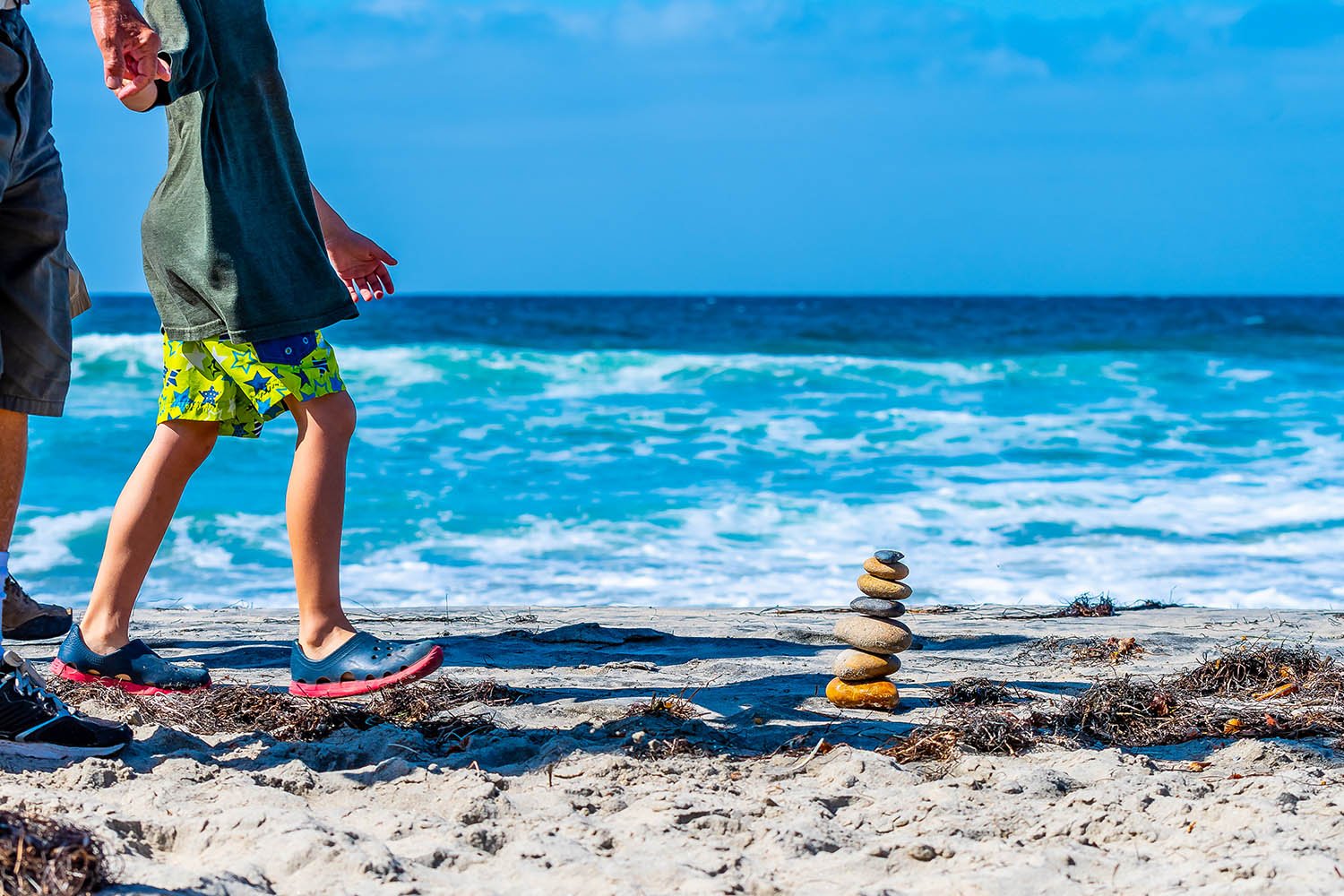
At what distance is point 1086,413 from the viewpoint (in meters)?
13.7

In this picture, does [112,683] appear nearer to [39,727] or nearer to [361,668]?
[39,727]

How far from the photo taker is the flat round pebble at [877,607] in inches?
118

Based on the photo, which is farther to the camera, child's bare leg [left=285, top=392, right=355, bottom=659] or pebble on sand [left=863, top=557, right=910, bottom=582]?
pebble on sand [left=863, top=557, right=910, bottom=582]

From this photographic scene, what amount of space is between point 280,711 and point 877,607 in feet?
4.68

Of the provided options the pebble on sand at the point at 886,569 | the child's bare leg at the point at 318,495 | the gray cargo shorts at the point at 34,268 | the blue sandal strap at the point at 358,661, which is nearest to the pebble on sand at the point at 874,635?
the pebble on sand at the point at 886,569

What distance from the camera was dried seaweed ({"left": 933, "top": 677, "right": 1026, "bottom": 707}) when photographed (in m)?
3.02

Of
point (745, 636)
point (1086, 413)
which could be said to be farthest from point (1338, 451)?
point (745, 636)

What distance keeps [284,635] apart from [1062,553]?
13.8ft

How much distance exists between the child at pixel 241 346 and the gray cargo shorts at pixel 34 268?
246 millimetres

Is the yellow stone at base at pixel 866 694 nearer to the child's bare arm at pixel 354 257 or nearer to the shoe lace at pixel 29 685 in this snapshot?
the child's bare arm at pixel 354 257

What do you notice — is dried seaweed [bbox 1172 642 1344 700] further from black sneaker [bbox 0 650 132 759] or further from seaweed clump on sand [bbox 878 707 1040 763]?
black sneaker [bbox 0 650 132 759]

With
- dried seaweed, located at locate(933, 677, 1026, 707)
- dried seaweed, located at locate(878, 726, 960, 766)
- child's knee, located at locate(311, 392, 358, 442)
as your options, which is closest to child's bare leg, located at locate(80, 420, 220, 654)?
child's knee, located at locate(311, 392, 358, 442)

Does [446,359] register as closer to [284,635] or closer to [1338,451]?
[1338,451]

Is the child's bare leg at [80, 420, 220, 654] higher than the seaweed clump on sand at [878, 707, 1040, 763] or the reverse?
higher
